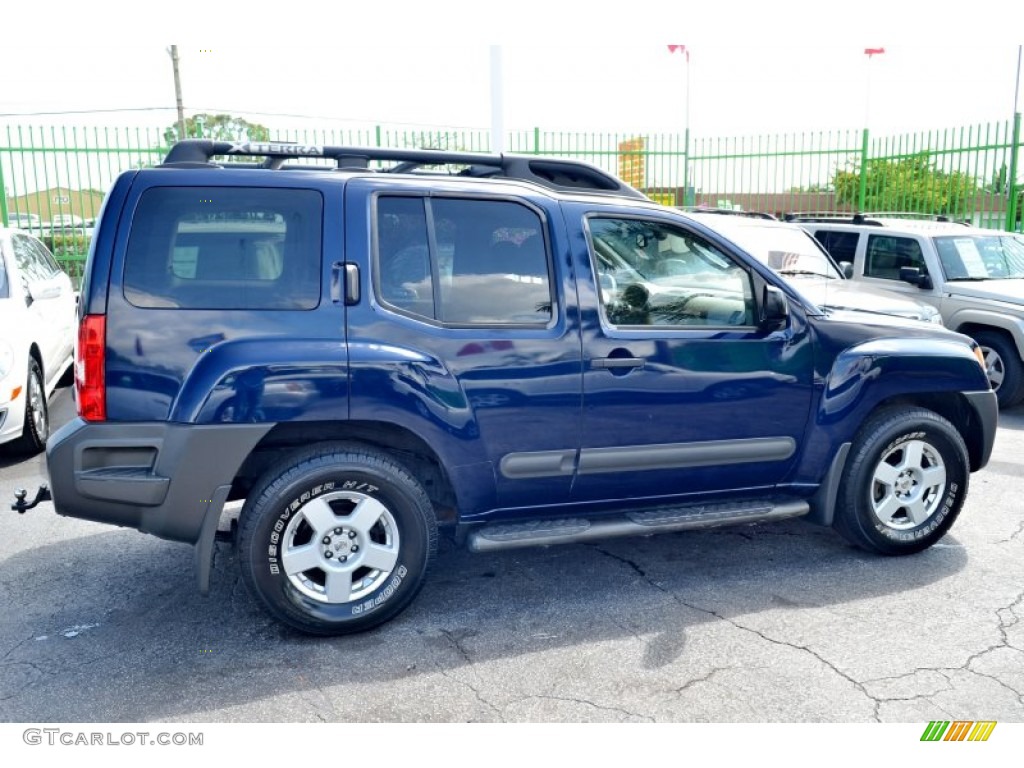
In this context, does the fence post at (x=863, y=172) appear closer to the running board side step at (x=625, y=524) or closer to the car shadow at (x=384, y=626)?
the car shadow at (x=384, y=626)

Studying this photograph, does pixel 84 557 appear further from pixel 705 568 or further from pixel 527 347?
pixel 705 568

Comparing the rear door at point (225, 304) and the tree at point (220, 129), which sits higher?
the tree at point (220, 129)

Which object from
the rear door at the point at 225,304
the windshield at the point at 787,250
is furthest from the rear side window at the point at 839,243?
the rear door at the point at 225,304

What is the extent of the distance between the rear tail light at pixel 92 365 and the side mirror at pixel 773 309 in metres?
2.80

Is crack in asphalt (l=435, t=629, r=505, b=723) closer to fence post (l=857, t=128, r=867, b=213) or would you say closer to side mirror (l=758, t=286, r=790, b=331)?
side mirror (l=758, t=286, r=790, b=331)

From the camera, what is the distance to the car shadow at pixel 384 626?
3322mm

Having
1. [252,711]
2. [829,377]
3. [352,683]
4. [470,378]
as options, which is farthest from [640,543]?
[252,711]

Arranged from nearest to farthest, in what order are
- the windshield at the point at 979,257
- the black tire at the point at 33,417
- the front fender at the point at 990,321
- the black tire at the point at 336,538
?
the black tire at the point at 336,538 → the black tire at the point at 33,417 → the front fender at the point at 990,321 → the windshield at the point at 979,257

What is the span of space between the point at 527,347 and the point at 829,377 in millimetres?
1527

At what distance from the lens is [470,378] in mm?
3646

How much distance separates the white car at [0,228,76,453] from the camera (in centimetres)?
596

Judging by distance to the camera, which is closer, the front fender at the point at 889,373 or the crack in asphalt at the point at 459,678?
the crack in asphalt at the point at 459,678

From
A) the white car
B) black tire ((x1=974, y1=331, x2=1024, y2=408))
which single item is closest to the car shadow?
the white car
